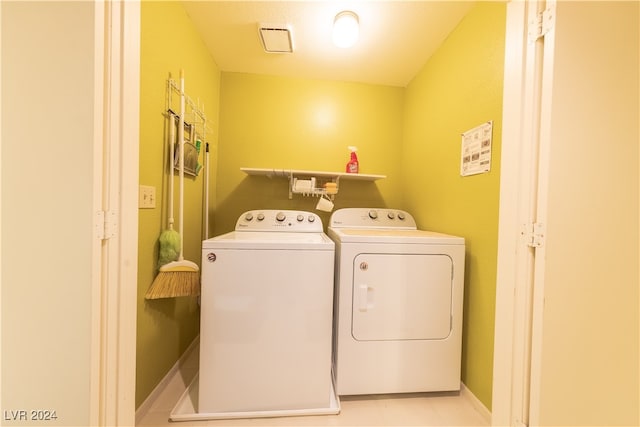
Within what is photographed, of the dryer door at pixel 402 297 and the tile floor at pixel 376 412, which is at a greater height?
the dryer door at pixel 402 297

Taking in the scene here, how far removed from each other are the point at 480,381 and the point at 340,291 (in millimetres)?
946

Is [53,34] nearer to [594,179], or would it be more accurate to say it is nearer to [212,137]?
[212,137]

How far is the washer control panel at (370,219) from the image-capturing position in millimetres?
2068

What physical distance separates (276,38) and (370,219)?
1577mm

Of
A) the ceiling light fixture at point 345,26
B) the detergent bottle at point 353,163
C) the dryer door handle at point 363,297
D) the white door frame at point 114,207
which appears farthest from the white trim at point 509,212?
the white door frame at point 114,207

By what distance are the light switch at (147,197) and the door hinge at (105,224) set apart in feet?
1.32

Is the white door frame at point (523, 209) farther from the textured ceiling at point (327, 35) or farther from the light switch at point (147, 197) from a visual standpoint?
the light switch at point (147, 197)

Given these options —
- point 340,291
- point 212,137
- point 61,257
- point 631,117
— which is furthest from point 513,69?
point 212,137

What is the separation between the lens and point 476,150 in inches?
55.3

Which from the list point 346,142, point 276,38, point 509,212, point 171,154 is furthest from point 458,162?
point 171,154

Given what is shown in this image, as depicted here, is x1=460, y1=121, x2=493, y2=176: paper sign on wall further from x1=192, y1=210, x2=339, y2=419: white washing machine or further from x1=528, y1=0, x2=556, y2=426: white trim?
x1=192, y1=210, x2=339, y2=419: white washing machine

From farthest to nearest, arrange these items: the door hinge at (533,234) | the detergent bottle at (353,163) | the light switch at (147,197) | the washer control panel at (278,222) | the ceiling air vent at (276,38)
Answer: the detergent bottle at (353,163), the washer control panel at (278,222), the ceiling air vent at (276,38), the light switch at (147,197), the door hinge at (533,234)

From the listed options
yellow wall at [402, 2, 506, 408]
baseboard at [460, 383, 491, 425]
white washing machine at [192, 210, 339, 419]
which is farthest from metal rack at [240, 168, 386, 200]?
baseboard at [460, 383, 491, 425]

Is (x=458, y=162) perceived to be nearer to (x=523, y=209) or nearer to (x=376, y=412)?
(x=523, y=209)
